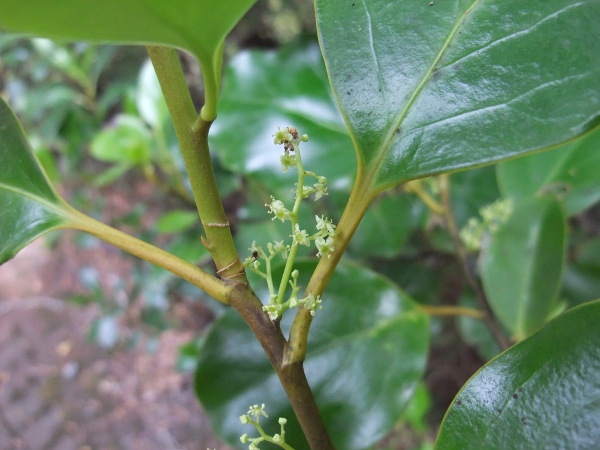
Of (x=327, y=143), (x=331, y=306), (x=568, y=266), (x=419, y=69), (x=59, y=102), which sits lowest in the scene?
(x=568, y=266)

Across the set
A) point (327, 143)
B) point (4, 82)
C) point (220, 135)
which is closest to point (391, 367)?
point (327, 143)

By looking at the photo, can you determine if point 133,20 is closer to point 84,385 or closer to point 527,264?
point 527,264

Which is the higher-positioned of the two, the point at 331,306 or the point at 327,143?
the point at 327,143

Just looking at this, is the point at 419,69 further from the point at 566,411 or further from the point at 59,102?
the point at 59,102

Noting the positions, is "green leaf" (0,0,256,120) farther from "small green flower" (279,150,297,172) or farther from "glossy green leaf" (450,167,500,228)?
"glossy green leaf" (450,167,500,228)

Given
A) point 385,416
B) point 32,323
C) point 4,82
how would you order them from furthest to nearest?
1. point 32,323
2. point 4,82
3. point 385,416

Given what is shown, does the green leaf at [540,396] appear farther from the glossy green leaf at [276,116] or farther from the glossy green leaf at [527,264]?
the glossy green leaf at [276,116]

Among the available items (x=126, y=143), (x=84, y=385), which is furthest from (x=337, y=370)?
(x=84, y=385)
